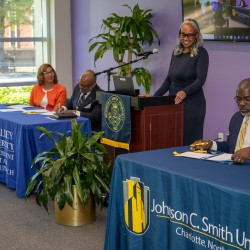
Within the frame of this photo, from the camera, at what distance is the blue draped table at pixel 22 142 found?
457cm

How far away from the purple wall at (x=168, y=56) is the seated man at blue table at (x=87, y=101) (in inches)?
47.4

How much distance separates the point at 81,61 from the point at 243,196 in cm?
555

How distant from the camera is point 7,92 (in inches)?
303

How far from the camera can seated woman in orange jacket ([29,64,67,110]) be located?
18.6ft

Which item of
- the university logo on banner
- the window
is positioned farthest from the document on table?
the window

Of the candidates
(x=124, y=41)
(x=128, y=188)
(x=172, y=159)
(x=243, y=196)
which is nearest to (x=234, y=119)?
(x=172, y=159)

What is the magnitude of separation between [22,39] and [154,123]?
13.4 ft

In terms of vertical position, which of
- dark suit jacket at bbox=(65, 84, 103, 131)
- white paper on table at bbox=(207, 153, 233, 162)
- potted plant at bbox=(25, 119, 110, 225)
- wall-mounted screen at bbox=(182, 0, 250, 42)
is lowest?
potted plant at bbox=(25, 119, 110, 225)

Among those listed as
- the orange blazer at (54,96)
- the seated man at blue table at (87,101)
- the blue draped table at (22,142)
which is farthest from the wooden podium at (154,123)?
the orange blazer at (54,96)

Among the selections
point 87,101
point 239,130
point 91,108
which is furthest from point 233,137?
point 87,101

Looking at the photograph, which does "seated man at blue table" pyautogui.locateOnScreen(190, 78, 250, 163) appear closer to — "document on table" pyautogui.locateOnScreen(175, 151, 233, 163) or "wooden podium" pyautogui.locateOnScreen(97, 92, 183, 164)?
"document on table" pyautogui.locateOnScreen(175, 151, 233, 163)

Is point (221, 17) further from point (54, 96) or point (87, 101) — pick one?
point (54, 96)

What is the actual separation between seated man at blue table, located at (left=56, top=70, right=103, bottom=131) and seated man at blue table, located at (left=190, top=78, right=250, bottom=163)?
1869 millimetres

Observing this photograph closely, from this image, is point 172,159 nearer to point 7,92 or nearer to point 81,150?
point 81,150
